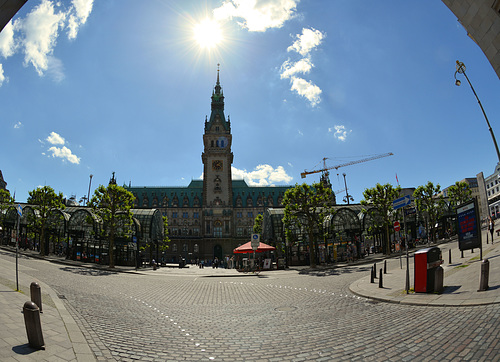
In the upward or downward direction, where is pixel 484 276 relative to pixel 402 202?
downward

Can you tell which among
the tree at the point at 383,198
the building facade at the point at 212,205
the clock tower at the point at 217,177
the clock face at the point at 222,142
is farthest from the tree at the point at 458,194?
the clock face at the point at 222,142

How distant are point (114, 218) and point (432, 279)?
3576 cm

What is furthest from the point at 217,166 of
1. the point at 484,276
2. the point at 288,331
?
the point at 288,331

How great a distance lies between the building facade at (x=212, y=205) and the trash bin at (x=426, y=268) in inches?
3160

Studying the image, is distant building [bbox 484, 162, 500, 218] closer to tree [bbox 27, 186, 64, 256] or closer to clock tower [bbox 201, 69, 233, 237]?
clock tower [bbox 201, 69, 233, 237]

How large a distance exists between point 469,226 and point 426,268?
536cm

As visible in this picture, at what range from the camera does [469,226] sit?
14680mm

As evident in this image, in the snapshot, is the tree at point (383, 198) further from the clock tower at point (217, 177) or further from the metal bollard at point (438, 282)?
the clock tower at point (217, 177)

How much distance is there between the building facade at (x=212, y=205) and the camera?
90.9 m

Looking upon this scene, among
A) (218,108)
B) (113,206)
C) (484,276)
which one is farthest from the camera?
(218,108)

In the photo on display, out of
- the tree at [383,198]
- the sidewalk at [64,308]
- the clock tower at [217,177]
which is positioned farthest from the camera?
the clock tower at [217,177]

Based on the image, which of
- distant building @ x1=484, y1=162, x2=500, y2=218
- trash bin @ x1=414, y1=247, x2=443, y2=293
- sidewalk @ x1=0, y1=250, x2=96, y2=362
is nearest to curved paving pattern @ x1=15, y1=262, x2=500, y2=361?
sidewalk @ x1=0, y1=250, x2=96, y2=362

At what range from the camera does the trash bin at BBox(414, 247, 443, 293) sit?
11523 mm

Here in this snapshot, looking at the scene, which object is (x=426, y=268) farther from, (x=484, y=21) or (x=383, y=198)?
(x=383, y=198)
